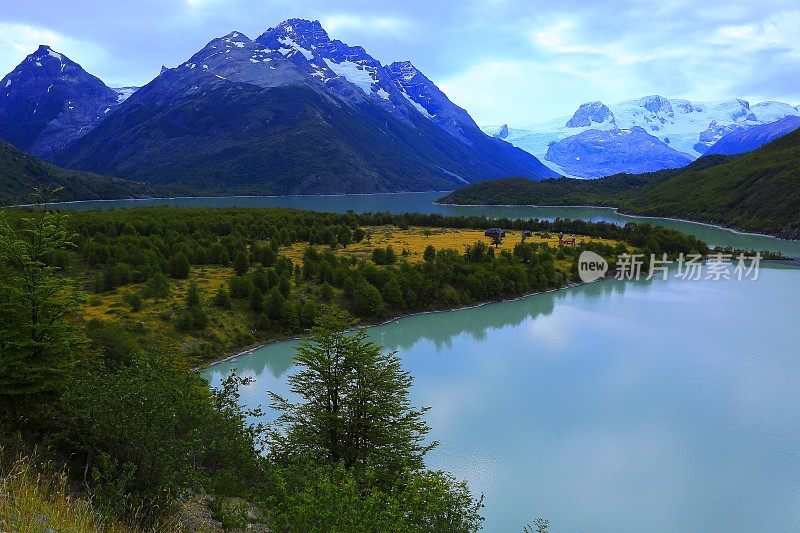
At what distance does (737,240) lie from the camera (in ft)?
356

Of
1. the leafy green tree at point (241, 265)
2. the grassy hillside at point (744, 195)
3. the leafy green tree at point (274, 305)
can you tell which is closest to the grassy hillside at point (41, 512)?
the leafy green tree at point (274, 305)

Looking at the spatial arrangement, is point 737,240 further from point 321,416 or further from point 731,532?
point 321,416

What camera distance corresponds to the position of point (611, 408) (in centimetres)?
2934

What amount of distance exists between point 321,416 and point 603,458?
44.5 ft

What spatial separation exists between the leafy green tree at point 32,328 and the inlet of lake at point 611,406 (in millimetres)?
14278

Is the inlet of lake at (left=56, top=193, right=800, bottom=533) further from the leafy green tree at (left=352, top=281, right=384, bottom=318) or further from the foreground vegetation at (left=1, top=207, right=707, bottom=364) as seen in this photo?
the foreground vegetation at (left=1, top=207, right=707, bottom=364)

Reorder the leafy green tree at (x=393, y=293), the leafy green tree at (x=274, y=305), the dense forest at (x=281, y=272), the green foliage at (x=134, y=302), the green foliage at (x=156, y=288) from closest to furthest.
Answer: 1. the green foliage at (x=134, y=302)
2. the green foliage at (x=156, y=288)
3. the dense forest at (x=281, y=272)
4. the leafy green tree at (x=274, y=305)
5. the leafy green tree at (x=393, y=293)

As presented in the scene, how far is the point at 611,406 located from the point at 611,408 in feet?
1.05

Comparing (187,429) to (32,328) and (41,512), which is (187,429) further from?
(41,512)

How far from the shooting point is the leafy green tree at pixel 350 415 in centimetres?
1672

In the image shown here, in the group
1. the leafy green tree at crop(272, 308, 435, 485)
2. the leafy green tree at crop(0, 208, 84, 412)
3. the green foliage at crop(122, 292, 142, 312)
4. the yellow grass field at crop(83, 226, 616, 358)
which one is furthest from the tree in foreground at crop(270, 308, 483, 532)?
the green foliage at crop(122, 292, 142, 312)

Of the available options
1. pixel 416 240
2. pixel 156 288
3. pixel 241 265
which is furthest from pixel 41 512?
pixel 416 240

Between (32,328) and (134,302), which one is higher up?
(32,328)

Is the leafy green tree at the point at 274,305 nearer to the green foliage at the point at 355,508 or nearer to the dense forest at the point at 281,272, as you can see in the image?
the dense forest at the point at 281,272
